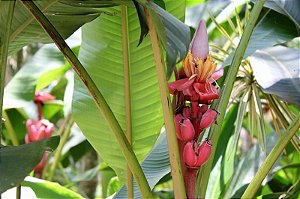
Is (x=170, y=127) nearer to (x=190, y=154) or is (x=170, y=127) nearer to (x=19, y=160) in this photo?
(x=190, y=154)

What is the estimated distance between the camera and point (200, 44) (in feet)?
2.39

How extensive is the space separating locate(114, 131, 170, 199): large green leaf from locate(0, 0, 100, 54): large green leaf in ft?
0.91

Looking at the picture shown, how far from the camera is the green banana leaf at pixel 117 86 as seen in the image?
89cm

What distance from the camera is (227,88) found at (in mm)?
742

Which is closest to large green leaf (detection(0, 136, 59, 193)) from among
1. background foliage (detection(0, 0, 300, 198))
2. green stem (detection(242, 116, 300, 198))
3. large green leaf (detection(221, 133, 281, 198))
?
background foliage (detection(0, 0, 300, 198))

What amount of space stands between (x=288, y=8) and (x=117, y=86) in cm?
35

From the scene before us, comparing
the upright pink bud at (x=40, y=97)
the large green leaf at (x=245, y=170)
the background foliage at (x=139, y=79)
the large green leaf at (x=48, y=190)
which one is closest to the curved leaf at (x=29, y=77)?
the background foliage at (x=139, y=79)

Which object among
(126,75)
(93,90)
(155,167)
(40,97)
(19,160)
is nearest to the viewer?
(19,160)

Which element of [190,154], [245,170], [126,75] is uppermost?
[126,75]

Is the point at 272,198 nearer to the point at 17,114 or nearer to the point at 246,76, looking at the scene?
the point at 246,76

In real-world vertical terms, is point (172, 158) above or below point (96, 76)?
below

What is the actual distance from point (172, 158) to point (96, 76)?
284 millimetres

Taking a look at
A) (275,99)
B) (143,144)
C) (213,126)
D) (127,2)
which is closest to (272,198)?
(275,99)

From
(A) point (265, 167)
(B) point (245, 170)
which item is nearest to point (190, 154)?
(A) point (265, 167)
